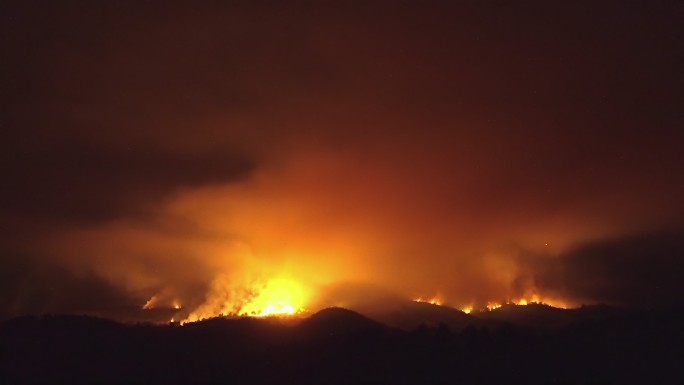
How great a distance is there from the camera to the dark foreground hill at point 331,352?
6788cm

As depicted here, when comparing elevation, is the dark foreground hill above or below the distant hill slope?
below

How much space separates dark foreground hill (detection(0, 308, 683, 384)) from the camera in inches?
2672

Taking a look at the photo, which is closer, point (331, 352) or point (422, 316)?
point (331, 352)

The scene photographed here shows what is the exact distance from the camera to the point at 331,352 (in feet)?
238

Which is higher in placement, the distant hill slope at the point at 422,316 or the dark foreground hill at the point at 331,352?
the distant hill slope at the point at 422,316

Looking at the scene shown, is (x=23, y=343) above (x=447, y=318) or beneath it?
beneath

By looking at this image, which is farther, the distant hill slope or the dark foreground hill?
the distant hill slope

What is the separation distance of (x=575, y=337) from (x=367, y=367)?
27498mm

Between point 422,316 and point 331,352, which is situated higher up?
point 422,316

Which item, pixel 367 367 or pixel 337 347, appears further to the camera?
pixel 337 347

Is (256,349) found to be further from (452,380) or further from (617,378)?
(617,378)

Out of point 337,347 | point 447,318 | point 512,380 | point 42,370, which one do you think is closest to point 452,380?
point 512,380

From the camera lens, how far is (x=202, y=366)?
232 ft

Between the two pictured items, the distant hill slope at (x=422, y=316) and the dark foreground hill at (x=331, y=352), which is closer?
the dark foreground hill at (x=331, y=352)
